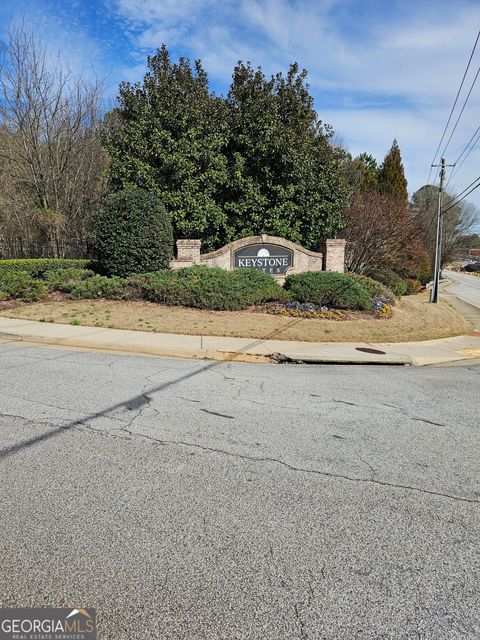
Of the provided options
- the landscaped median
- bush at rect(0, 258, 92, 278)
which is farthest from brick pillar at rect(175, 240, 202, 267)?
bush at rect(0, 258, 92, 278)

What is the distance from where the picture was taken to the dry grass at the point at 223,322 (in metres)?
10.1

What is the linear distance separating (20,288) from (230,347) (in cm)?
799

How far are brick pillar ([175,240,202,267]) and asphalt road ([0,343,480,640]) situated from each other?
10516 millimetres

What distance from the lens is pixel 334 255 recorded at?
1605 cm

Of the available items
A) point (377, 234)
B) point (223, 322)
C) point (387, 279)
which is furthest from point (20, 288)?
point (387, 279)

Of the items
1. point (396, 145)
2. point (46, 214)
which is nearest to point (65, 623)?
point (46, 214)

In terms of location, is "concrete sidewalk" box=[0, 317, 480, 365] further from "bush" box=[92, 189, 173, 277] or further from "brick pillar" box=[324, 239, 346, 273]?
"brick pillar" box=[324, 239, 346, 273]

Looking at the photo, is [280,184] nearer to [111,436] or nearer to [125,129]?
[125,129]

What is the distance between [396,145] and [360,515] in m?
40.7

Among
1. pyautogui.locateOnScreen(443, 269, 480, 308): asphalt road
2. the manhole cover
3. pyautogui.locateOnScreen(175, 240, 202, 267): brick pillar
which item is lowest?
pyautogui.locateOnScreen(443, 269, 480, 308): asphalt road

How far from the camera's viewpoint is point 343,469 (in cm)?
349

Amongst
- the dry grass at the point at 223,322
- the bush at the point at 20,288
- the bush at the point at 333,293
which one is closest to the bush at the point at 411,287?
the dry grass at the point at 223,322

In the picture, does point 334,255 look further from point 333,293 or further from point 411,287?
point 411,287

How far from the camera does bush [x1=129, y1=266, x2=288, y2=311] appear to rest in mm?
12500
